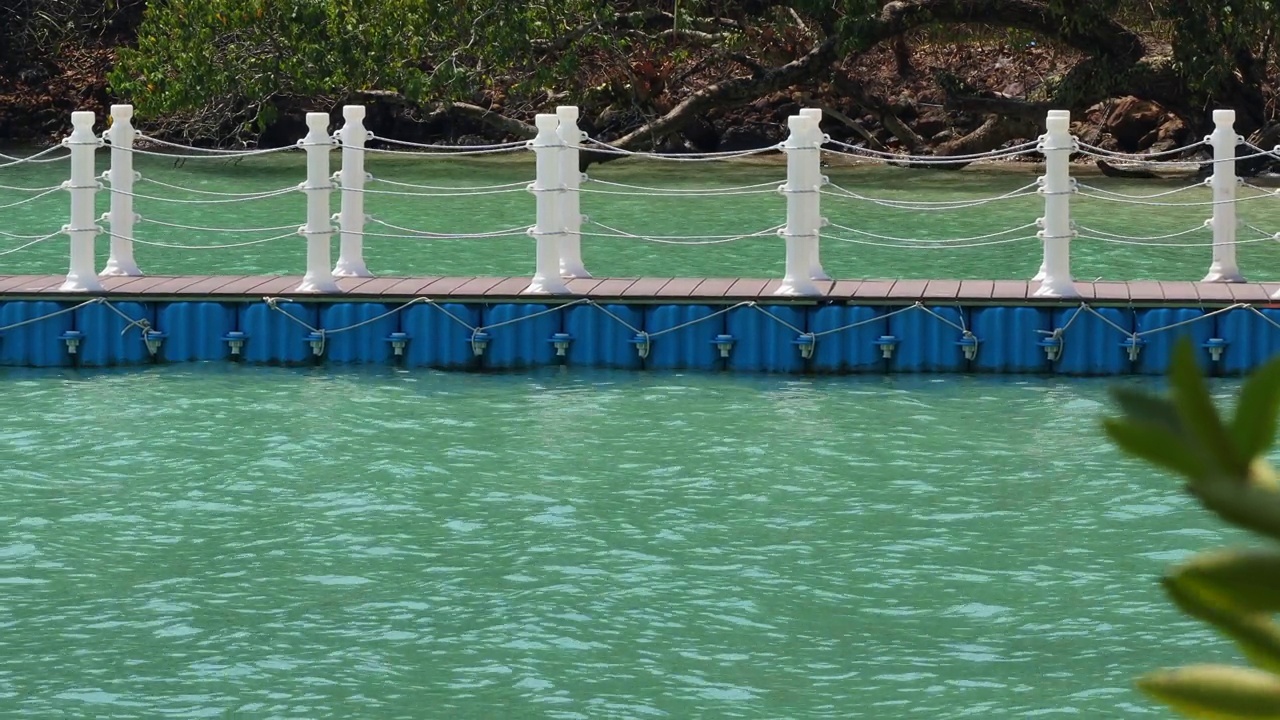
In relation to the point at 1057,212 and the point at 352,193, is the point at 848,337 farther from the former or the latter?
the point at 352,193

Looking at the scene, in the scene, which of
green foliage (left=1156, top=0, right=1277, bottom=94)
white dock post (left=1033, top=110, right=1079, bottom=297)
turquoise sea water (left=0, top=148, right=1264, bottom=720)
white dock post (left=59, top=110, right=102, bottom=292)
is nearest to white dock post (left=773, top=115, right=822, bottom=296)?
turquoise sea water (left=0, top=148, right=1264, bottom=720)

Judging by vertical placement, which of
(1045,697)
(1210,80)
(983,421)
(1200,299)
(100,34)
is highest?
(100,34)

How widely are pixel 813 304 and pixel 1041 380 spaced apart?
153cm

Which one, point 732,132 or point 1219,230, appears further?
point 732,132

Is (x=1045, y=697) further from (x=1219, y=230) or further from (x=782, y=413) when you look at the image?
(x=1219, y=230)

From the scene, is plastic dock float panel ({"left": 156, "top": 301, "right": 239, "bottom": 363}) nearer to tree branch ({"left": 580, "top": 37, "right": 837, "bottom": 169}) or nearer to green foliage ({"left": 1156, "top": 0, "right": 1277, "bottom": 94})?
tree branch ({"left": 580, "top": 37, "right": 837, "bottom": 169})

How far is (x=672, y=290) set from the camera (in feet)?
40.1

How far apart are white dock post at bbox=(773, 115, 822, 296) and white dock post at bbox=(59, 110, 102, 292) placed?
4.66 m

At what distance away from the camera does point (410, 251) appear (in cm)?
1817

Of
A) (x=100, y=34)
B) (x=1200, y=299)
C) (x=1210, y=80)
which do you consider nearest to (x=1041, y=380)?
(x=1200, y=299)

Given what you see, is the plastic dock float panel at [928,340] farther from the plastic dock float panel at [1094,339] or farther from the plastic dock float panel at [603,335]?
the plastic dock float panel at [603,335]

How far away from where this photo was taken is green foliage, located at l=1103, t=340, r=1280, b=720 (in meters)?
0.55

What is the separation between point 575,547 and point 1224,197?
610 centimetres

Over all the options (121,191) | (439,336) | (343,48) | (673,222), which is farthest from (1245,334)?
(343,48)
